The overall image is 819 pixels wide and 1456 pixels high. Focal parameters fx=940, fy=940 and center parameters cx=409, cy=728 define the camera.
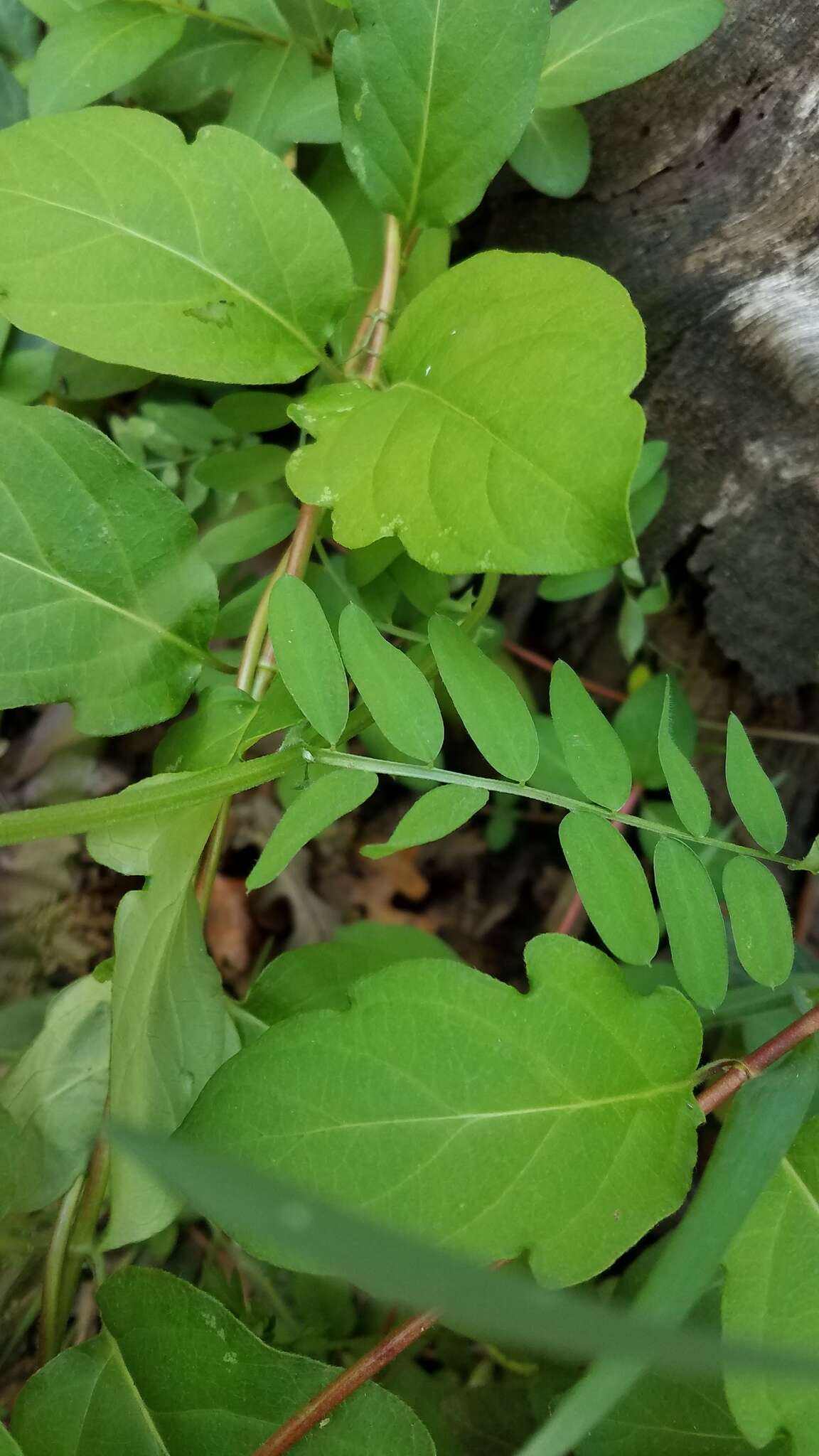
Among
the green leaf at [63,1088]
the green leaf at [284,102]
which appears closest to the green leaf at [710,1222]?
the green leaf at [63,1088]

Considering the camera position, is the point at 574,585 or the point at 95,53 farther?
the point at 574,585

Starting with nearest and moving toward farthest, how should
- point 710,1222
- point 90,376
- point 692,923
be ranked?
1. point 710,1222
2. point 692,923
3. point 90,376

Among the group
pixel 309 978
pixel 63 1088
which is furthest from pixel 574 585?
pixel 63 1088

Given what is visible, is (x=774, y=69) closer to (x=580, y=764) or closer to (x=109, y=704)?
(x=580, y=764)

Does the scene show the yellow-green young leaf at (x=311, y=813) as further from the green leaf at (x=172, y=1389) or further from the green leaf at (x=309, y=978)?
the green leaf at (x=172, y=1389)

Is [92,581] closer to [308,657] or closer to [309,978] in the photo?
[308,657]

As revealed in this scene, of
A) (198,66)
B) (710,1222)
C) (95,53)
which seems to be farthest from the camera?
(198,66)
